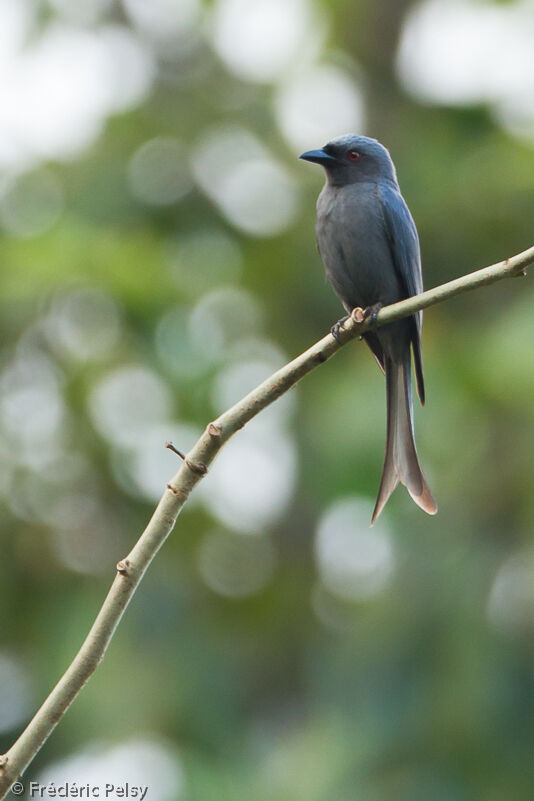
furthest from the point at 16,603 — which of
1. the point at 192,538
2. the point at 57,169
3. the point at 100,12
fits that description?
the point at 100,12

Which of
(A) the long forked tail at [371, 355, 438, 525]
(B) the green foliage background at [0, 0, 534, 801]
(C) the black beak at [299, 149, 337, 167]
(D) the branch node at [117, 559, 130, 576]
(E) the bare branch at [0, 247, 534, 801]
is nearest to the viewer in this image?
(E) the bare branch at [0, 247, 534, 801]

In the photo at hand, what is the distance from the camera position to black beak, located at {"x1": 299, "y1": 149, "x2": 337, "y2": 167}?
4836 millimetres

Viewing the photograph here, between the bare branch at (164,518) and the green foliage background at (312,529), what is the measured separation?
4160 mm

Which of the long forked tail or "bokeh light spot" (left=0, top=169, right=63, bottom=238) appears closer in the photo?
the long forked tail

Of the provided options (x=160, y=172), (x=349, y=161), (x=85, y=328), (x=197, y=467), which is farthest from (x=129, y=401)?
(x=197, y=467)

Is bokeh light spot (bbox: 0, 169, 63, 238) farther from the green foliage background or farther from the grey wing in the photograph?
the grey wing

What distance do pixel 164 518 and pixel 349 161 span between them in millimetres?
2809

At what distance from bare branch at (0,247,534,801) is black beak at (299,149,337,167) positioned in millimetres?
1897

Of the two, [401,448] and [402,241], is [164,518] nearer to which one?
[401,448]

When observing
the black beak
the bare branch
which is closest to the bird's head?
the black beak

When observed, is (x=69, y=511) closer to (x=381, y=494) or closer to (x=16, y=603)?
(x=16, y=603)

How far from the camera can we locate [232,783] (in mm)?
8172

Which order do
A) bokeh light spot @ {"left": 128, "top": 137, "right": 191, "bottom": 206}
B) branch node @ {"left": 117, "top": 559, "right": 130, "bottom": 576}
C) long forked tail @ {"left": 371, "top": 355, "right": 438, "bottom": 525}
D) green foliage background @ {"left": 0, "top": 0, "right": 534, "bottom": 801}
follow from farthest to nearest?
bokeh light spot @ {"left": 128, "top": 137, "right": 191, "bottom": 206} < green foliage background @ {"left": 0, "top": 0, "right": 534, "bottom": 801} < long forked tail @ {"left": 371, "top": 355, "right": 438, "bottom": 525} < branch node @ {"left": 117, "top": 559, "right": 130, "bottom": 576}

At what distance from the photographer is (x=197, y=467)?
261cm
